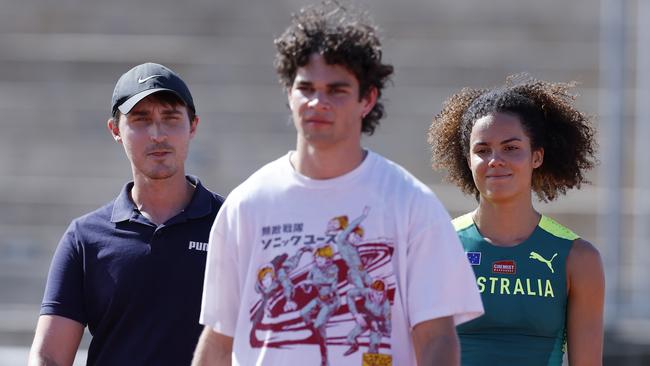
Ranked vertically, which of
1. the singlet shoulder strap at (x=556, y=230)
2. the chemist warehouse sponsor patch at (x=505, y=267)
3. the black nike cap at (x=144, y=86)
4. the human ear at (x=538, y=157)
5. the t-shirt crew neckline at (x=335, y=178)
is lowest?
the chemist warehouse sponsor patch at (x=505, y=267)

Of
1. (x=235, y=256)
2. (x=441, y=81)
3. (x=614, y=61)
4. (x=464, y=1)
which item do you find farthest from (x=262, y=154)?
(x=235, y=256)

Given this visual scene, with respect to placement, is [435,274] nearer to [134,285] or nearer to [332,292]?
[332,292]

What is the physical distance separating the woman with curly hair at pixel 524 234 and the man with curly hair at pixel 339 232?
31.1 inches

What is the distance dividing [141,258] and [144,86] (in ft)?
1.86

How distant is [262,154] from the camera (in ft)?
38.2

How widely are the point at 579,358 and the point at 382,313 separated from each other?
1058mm

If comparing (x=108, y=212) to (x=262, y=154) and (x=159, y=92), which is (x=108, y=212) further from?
(x=262, y=154)

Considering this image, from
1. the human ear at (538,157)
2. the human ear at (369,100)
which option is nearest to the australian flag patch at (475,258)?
the human ear at (538,157)

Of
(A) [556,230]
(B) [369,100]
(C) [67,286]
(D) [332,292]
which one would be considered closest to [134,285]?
(C) [67,286]

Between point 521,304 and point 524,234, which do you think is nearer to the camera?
point 521,304

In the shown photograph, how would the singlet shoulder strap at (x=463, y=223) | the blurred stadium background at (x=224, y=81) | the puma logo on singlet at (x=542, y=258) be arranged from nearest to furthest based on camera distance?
the puma logo on singlet at (x=542, y=258)
the singlet shoulder strap at (x=463, y=223)
the blurred stadium background at (x=224, y=81)

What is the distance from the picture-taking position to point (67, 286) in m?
3.67

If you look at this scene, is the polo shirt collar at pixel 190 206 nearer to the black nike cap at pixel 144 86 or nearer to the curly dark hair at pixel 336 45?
the black nike cap at pixel 144 86

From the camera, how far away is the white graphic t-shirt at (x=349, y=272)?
2.85 metres
